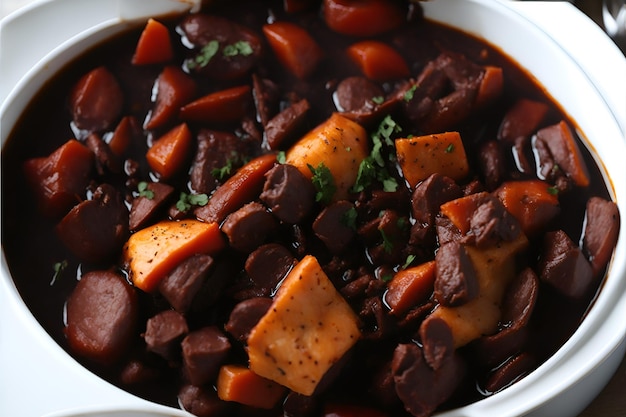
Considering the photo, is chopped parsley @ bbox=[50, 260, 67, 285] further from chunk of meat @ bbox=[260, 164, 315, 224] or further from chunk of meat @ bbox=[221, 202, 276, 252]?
chunk of meat @ bbox=[260, 164, 315, 224]

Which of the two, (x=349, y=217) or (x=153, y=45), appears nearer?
(x=349, y=217)

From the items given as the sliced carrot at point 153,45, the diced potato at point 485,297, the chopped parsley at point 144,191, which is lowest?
the diced potato at point 485,297

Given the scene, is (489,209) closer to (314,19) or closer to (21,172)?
(314,19)

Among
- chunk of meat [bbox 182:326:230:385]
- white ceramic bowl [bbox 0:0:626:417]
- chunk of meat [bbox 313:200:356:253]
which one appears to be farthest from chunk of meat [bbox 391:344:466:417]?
chunk of meat [bbox 182:326:230:385]

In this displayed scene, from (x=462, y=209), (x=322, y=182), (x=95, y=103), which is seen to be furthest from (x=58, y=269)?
(x=462, y=209)

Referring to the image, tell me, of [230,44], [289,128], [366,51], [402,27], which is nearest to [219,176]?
[289,128]

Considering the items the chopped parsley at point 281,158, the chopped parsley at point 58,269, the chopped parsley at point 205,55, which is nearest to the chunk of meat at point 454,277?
the chopped parsley at point 281,158

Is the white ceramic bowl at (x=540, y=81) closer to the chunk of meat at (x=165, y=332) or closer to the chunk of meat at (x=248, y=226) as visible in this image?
the chunk of meat at (x=165, y=332)

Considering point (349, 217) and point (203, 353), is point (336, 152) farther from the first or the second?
point (203, 353)
